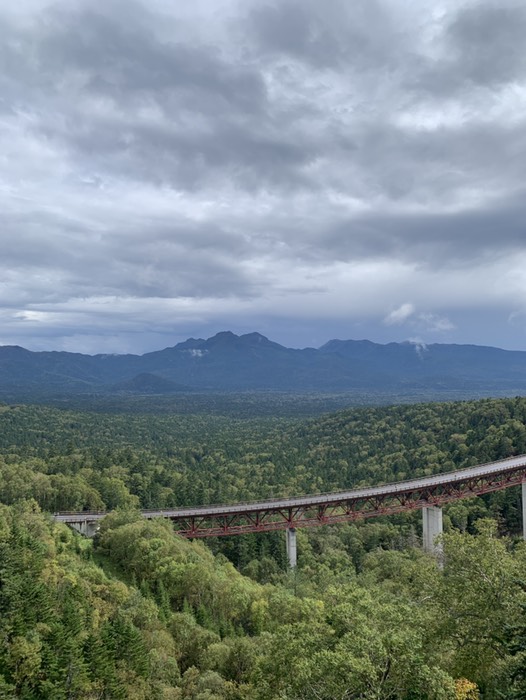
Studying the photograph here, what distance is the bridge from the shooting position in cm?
7200

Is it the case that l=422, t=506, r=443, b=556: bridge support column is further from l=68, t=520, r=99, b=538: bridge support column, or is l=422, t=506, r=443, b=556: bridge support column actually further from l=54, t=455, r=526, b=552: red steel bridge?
l=68, t=520, r=99, b=538: bridge support column

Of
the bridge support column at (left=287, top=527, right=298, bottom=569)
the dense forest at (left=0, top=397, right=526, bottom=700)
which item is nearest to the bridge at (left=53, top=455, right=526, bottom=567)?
the bridge support column at (left=287, top=527, right=298, bottom=569)

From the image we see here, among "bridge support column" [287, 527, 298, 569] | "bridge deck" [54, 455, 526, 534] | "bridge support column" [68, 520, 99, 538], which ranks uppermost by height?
"bridge deck" [54, 455, 526, 534]

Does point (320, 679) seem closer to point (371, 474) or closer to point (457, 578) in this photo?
point (457, 578)

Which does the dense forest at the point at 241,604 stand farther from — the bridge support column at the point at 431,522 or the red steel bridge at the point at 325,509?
the red steel bridge at the point at 325,509

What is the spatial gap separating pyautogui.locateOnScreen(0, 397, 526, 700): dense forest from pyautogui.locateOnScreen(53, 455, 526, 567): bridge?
5.74m

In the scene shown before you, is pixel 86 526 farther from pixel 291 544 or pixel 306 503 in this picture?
pixel 306 503

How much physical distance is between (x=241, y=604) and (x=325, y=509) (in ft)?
104

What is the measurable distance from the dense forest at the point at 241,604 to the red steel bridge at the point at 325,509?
6146 mm

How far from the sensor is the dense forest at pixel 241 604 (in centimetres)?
1953

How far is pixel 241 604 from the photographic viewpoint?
46688 millimetres

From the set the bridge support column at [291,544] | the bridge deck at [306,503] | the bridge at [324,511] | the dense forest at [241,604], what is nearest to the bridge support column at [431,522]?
the bridge at [324,511]

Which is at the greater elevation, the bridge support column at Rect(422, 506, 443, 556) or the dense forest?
the dense forest

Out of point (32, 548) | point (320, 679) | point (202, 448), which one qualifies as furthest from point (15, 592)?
point (202, 448)
